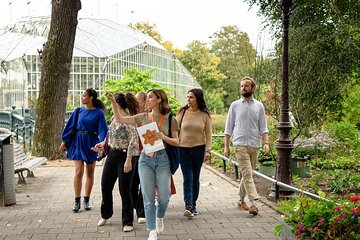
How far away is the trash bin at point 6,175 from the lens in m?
8.38

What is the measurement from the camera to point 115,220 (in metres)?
7.38

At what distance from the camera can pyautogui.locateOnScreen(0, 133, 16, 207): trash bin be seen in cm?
838

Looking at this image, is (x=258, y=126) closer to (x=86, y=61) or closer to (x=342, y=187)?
(x=342, y=187)

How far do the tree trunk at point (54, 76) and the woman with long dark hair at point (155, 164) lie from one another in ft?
30.8

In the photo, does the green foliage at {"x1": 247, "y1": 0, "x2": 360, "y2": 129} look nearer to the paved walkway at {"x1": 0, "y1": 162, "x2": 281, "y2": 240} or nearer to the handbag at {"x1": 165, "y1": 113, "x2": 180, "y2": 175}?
the paved walkway at {"x1": 0, "y1": 162, "x2": 281, "y2": 240}

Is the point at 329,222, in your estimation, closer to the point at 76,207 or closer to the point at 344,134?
the point at 76,207

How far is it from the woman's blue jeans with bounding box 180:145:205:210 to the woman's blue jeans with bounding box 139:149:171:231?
135cm

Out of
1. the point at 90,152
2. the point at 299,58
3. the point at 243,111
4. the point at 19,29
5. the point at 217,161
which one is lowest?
the point at 217,161

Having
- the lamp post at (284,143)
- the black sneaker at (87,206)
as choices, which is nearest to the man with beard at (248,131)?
the lamp post at (284,143)

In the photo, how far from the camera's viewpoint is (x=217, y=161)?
15.0 metres

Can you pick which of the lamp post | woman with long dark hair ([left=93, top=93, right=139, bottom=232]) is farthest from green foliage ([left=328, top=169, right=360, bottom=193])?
woman with long dark hair ([left=93, top=93, right=139, bottom=232])

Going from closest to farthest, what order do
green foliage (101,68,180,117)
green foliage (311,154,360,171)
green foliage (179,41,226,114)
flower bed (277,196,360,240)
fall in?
flower bed (277,196,360,240) → green foliage (311,154,360,171) → green foliage (101,68,180,117) → green foliage (179,41,226,114)

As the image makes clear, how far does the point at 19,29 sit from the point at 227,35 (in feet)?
119

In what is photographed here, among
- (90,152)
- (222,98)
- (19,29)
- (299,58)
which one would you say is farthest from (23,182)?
(222,98)
